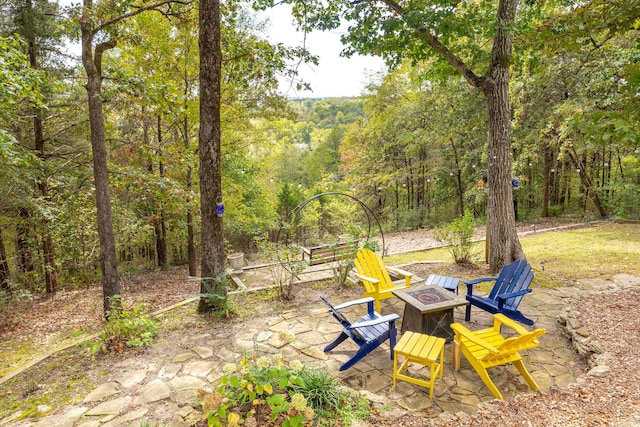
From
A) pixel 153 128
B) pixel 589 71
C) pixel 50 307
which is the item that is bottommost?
pixel 50 307

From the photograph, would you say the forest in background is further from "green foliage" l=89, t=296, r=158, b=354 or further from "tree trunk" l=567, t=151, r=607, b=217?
"green foliage" l=89, t=296, r=158, b=354

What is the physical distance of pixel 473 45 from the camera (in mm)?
5230

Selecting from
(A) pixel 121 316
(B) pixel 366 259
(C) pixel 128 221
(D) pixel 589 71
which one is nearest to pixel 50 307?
(C) pixel 128 221

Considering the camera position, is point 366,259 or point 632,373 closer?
point 632,373

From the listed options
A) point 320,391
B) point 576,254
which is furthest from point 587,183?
point 320,391

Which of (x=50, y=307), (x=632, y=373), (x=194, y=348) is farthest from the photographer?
(x=50, y=307)

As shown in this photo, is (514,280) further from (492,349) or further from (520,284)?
(492,349)

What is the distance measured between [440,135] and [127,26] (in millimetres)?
10931

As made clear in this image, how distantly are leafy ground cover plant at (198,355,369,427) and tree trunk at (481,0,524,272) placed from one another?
4358mm

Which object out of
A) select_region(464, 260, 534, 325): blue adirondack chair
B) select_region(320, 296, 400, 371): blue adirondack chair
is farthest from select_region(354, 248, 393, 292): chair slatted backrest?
select_region(320, 296, 400, 371): blue adirondack chair

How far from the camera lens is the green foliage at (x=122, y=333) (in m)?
3.80

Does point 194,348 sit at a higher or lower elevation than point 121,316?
lower

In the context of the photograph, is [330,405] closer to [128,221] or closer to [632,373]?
[632,373]

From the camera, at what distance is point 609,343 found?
336 centimetres
